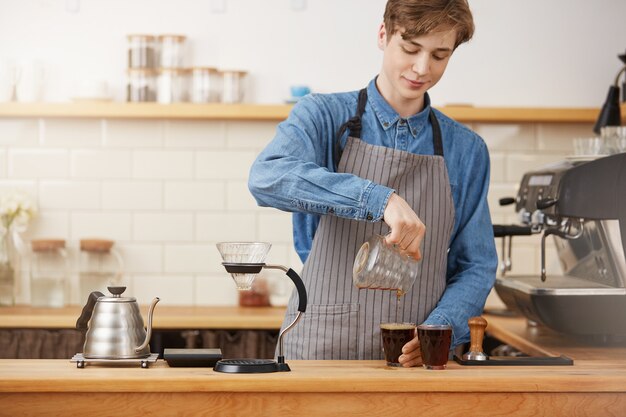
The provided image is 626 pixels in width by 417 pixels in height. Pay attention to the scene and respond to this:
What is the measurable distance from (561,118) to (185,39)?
1686 millimetres

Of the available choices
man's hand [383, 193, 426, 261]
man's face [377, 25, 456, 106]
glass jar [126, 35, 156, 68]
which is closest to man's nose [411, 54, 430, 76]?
man's face [377, 25, 456, 106]

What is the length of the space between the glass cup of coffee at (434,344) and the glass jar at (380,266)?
13cm

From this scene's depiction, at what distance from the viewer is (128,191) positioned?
14.2 ft

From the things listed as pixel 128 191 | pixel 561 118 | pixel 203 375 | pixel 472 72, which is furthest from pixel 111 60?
pixel 203 375

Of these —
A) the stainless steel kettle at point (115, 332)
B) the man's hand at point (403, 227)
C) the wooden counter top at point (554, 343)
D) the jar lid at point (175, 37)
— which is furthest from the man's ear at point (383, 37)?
the jar lid at point (175, 37)

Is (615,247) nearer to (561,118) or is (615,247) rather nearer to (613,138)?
(613,138)

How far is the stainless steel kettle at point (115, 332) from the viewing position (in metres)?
2.15

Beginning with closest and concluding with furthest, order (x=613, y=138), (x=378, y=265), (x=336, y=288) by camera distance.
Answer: (x=378, y=265) < (x=336, y=288) < (x=613, y=138)

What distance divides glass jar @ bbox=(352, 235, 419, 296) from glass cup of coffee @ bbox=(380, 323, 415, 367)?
0.09 metres

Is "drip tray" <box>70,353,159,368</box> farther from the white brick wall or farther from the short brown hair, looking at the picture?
the white brick wall

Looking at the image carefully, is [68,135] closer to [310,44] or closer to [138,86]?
[138,86]

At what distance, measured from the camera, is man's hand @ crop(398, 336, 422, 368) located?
2.17 m

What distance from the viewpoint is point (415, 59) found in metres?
2.35

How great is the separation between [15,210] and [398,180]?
→ 2.20 meters
